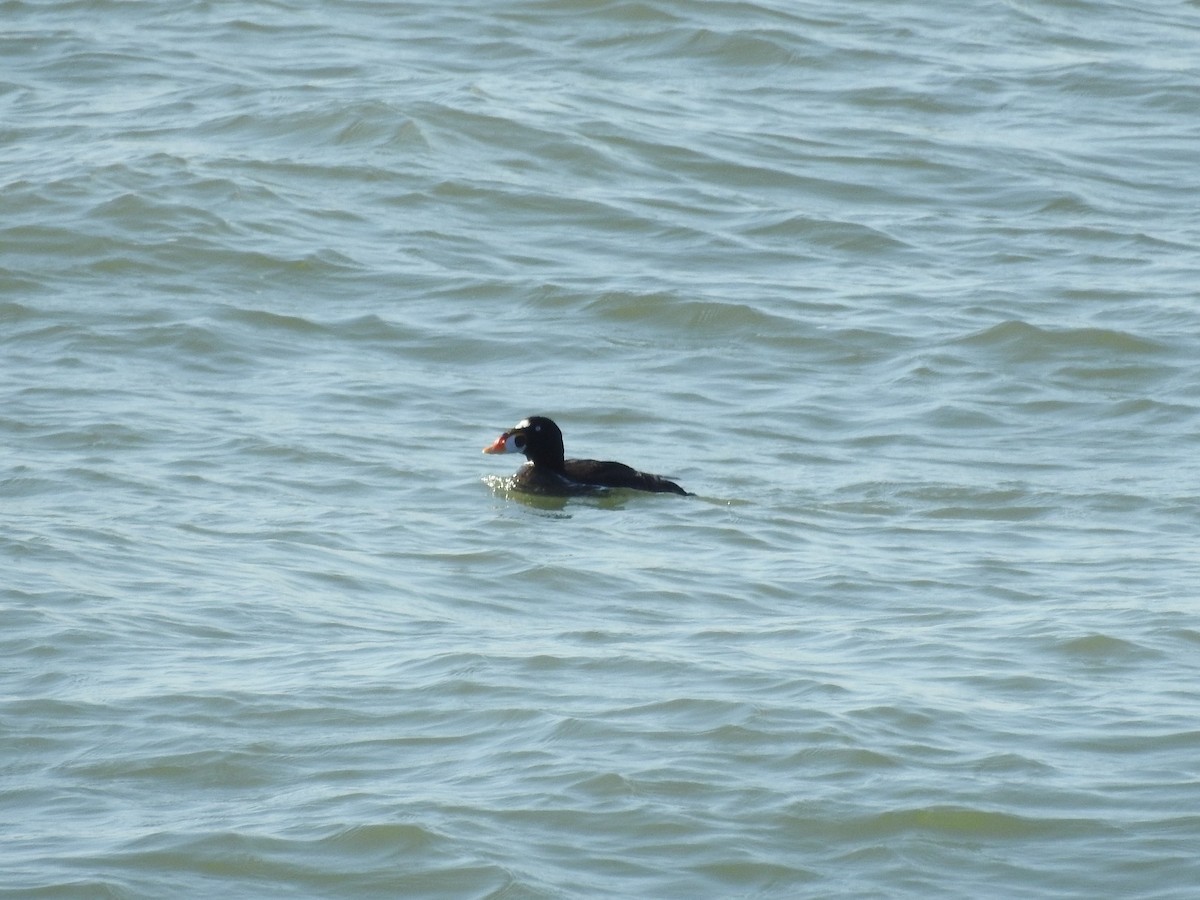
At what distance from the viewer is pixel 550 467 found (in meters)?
11.7

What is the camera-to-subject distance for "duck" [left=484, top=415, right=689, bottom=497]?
1148 centimetres

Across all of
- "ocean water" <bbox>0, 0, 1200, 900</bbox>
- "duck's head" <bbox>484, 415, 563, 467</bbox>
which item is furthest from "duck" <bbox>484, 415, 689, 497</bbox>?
"ocean water" <bbox>0, 0, 1200, 900</bbox>

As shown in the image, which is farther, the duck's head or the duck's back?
the duck's head

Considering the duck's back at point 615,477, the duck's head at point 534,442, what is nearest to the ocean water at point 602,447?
the duck's back at point 615,477

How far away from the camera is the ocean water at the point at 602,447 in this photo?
6477 millimetres

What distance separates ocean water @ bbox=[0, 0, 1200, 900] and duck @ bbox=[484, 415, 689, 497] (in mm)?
163

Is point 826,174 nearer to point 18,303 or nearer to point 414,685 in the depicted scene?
point 18,303

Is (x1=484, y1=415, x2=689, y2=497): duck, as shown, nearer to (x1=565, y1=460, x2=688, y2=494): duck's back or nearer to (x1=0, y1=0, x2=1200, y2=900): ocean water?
(x1=565, y1=460, x2=688, y2=494): duck's back

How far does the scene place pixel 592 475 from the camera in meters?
11.6

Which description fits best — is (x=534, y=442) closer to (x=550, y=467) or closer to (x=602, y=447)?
(x=550, y=467)

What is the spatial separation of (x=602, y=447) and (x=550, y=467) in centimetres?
93

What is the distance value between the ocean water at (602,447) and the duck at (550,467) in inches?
6.4

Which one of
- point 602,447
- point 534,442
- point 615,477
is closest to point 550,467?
point 534,442

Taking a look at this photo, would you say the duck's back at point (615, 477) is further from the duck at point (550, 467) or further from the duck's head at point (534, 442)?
the duck's head at point (534, 442)
